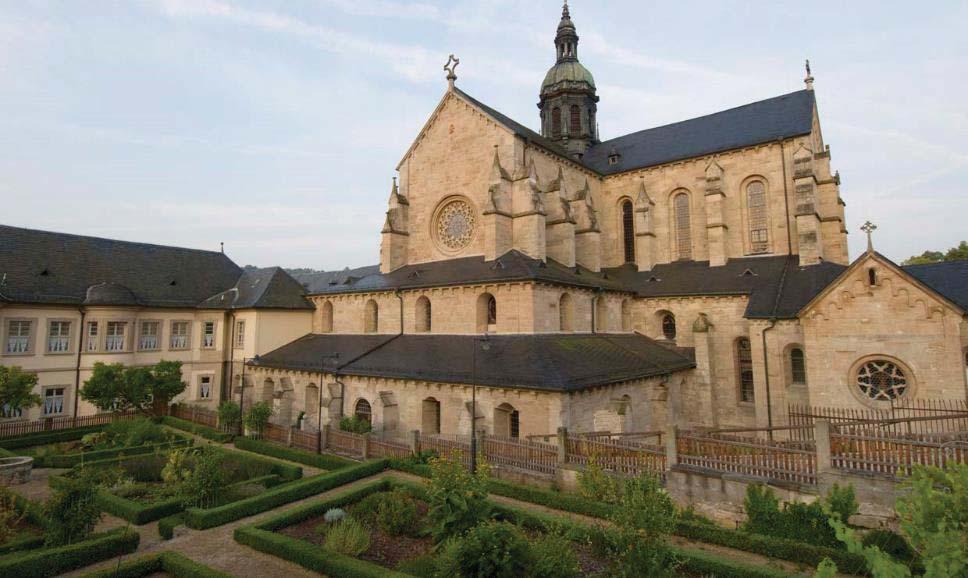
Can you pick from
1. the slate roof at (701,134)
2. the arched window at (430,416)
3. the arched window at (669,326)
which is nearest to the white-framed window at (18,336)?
the arched window at (430,416)

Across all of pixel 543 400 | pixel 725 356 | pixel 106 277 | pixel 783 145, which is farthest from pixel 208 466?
pixel 783 145

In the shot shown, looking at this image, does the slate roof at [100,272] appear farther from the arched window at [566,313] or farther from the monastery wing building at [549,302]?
the arched window at [566,313]

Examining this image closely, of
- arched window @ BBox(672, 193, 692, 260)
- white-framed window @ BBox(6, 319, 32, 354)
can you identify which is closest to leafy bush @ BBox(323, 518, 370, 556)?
white-framed window @ BBox(6, 319, 32, 354)

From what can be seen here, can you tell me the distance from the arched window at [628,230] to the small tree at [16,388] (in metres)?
33.4

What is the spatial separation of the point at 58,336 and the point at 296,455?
1774 centimetres

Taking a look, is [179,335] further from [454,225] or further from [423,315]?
[454,225]

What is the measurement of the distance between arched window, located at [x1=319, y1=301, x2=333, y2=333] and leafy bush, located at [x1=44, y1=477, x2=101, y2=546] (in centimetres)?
2137

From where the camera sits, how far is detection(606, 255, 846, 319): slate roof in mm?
24438

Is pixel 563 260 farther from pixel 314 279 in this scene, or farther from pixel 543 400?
pixel 314 279

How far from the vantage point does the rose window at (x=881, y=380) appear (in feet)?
65.5

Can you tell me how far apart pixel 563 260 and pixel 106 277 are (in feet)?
91.4

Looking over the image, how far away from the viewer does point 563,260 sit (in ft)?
92.3

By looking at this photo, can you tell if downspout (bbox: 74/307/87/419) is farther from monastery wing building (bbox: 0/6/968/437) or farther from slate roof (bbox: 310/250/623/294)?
slate roof (bbox: 310/250/623/294)

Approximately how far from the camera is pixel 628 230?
34625mm
